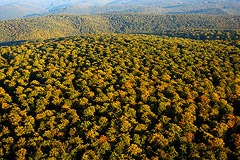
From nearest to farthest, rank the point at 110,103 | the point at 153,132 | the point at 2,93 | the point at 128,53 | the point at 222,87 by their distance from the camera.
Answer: the point at 153,132 → the point at 110,103 → the point at 2,93 → the point at 222,87 → the point at 128,53

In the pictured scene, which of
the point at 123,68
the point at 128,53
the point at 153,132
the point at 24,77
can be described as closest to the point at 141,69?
the point at 123,68

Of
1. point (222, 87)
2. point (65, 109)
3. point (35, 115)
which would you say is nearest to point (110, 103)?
point (65, 109)

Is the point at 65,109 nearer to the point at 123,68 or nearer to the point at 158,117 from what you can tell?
the point at 158,117

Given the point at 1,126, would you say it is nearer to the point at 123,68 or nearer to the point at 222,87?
the point at 123,68

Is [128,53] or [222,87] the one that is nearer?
[222,87]

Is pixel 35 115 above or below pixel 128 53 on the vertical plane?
below

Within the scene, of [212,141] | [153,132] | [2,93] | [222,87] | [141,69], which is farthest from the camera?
[141,69]
